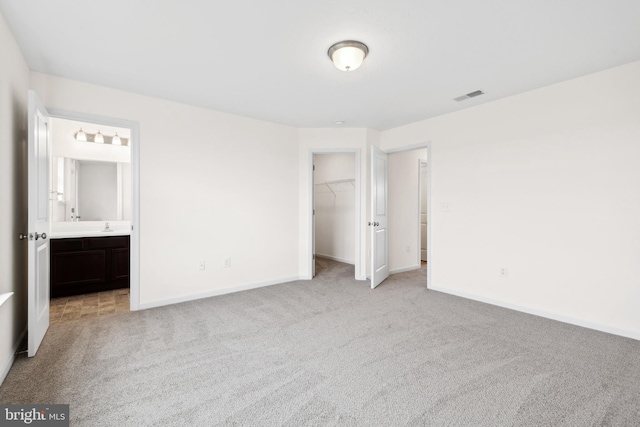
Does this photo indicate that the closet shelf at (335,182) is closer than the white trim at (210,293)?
No

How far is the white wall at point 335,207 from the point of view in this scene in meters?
5.87

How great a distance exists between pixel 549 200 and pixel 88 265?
5.36m

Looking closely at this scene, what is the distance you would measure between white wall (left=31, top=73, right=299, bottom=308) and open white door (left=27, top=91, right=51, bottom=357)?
0.68 m

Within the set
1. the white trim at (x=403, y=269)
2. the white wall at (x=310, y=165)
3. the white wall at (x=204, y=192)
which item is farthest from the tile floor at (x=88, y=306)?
the white trim at (x=403, y=269)

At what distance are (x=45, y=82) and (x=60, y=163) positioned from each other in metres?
1.81

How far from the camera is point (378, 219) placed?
4.29 meters

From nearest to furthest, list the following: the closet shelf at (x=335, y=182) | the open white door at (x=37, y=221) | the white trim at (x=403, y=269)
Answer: the open white door at (x=37, y=221)
the white trim at (x=403, y=269)
the closet shelf at (x=335, y=182)

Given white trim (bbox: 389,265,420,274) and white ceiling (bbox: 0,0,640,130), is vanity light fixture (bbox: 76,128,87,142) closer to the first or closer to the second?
white ceiling (bbox: 0,0,640,130)

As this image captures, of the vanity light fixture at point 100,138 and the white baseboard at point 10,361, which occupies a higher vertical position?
the vanity light fixture at point 100,138

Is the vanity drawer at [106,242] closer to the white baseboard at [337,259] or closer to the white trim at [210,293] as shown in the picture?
the white trim at [210,293]

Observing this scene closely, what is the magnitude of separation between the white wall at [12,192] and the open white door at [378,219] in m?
3.46

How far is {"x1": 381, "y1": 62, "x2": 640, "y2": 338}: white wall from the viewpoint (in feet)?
8.62

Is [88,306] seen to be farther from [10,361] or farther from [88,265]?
[10,361]

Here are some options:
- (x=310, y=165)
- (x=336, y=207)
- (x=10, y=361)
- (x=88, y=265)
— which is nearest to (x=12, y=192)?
(x=10, y=361)
